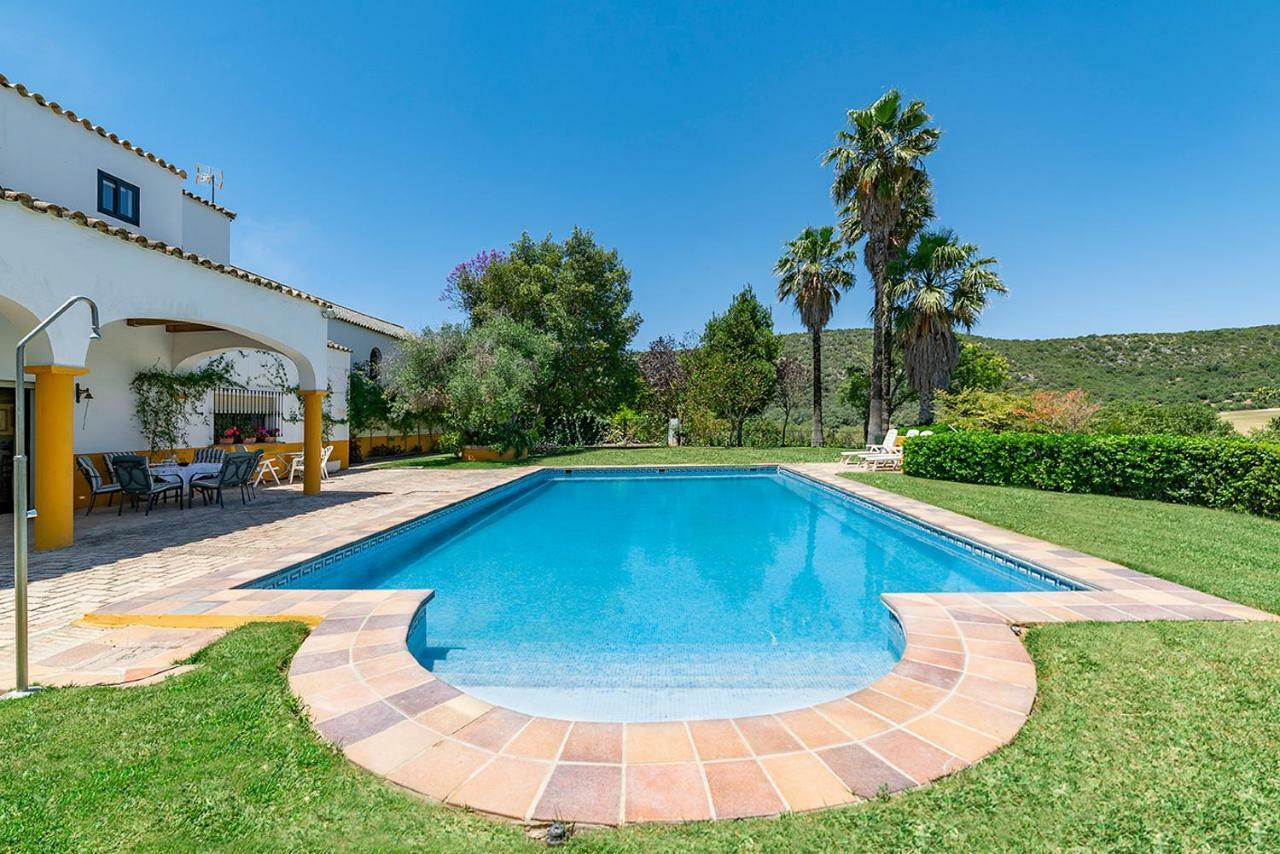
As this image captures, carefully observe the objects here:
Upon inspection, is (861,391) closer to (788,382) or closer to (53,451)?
(788,382)

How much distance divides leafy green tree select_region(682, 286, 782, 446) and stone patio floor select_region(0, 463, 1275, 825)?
19596 mm

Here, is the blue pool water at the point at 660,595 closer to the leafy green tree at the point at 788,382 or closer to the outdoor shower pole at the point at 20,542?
the outdoor shower pole at the point at 20,542

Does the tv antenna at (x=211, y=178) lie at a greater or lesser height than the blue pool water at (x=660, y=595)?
greater

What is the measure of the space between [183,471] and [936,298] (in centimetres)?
2198

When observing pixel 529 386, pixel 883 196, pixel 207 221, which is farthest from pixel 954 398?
pixel 207 221

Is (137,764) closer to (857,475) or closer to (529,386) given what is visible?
(857,475)

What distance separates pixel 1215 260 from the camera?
18.0 metres

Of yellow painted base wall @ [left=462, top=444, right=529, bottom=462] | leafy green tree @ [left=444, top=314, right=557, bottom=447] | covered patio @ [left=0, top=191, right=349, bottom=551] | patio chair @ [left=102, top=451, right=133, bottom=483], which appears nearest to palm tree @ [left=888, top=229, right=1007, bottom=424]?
leafy green tree @ [left=444, top=314, right=557, bottom=447]

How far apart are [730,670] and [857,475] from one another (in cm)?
1165

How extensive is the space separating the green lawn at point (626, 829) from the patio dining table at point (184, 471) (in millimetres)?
8184

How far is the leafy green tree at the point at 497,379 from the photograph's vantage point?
18141 millimetres

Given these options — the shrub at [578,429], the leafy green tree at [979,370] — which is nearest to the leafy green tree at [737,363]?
the shrub at [578,429]

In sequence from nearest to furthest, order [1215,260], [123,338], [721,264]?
[123,338] < [1215,260] < [721,264]

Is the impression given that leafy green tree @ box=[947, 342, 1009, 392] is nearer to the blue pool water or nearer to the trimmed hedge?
the trimmed hedge
